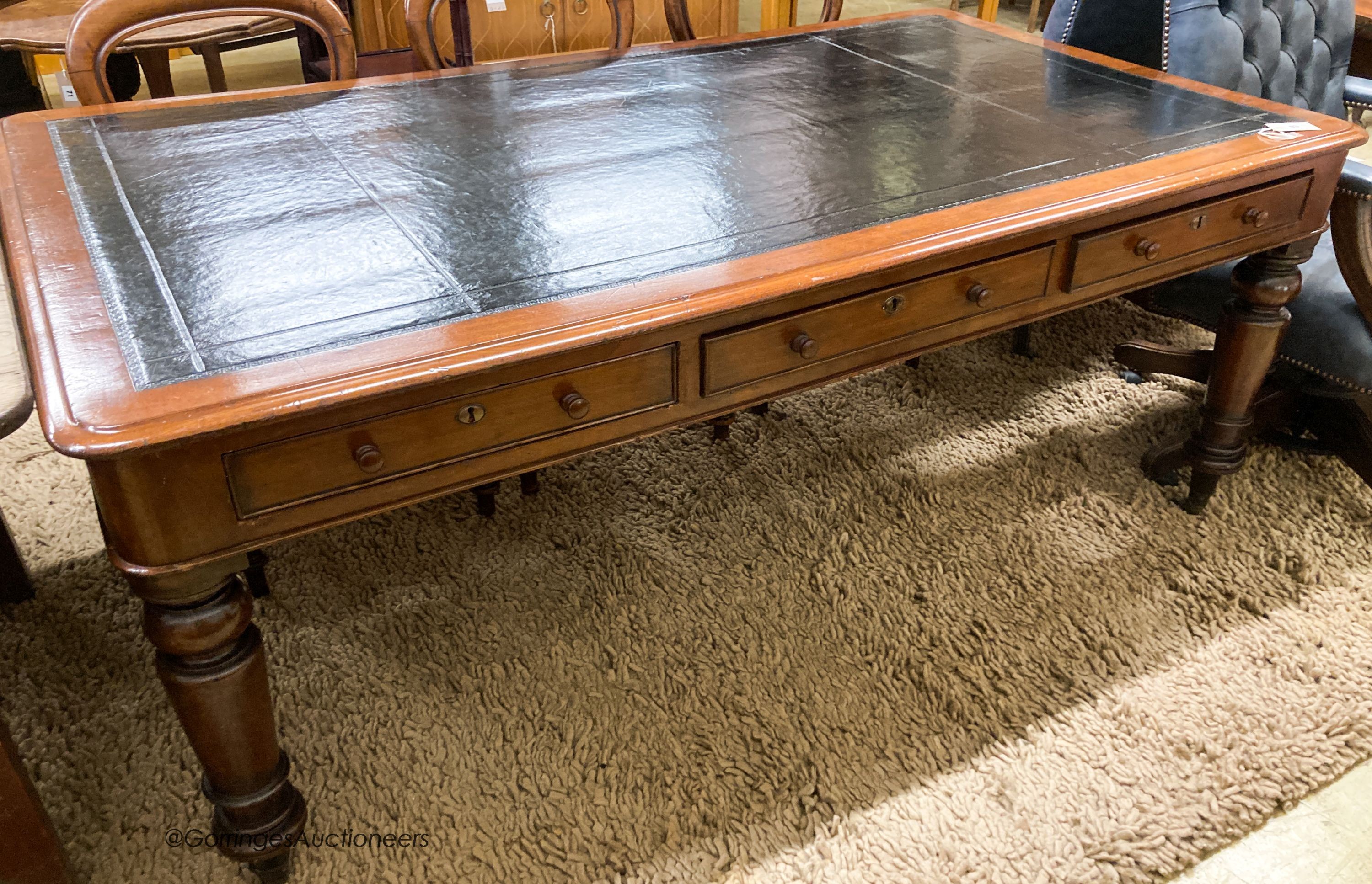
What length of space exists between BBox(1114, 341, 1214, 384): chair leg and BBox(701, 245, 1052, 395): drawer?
0.82 m

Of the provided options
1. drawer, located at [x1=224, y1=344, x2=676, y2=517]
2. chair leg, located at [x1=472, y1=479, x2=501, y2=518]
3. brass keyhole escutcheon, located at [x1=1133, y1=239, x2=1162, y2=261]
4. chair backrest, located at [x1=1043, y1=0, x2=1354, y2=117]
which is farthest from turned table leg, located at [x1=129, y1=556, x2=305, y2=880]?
chair backrest, located at [x1=1043, y1=0, x2=1354, y2=117]

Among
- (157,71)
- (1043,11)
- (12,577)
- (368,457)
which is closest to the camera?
(368,457)

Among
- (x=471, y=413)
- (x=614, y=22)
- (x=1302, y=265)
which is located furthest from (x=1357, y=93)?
(x=471, y=413)

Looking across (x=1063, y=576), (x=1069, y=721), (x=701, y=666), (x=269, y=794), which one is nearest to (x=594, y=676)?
(x=701, y=666)

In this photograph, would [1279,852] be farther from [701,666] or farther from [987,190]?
[987,190]

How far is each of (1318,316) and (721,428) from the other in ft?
3.46

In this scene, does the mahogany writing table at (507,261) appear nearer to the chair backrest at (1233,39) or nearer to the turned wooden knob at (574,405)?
the turned wooden knob at (574,405)

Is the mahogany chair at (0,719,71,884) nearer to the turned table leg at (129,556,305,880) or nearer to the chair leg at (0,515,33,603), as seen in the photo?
the turned table leg at (129,556,305,880)

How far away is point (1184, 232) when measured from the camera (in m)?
1.43

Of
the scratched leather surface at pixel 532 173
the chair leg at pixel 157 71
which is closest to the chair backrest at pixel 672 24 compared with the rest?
the scratched leather surface at pixel 532 173

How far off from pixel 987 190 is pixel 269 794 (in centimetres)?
112

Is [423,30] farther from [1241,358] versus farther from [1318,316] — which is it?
[1318,316]

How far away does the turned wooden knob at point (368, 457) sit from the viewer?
37.9 inches

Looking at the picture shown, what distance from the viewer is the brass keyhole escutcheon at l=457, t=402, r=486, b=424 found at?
997 mm
